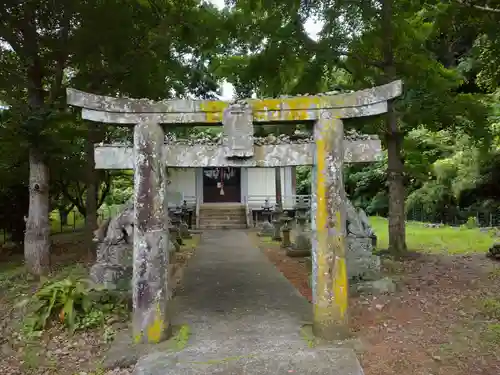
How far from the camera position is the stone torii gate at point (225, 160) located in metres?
5.70

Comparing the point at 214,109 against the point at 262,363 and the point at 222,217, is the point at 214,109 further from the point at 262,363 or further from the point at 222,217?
the point at 222,217

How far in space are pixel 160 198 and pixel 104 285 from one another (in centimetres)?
246

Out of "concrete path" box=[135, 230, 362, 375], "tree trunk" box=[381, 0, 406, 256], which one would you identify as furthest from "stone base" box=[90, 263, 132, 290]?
"tree trunk" box=[381, 0, 406, 256]

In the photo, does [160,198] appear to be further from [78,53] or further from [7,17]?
[7,17]

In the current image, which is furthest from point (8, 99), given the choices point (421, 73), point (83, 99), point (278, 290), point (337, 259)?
point (421, 73)

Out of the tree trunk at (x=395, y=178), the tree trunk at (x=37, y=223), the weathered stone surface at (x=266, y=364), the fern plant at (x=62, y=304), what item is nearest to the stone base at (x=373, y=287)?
the weathered stone surface at (x=266, y=364)

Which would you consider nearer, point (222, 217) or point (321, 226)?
point (321, 226)

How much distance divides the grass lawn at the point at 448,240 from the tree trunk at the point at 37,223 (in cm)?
976

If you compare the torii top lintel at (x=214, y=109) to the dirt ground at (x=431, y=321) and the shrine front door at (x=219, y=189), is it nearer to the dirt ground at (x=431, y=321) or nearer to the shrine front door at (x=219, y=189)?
the dirt ground at (x=431, y=321)

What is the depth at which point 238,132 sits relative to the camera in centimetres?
571

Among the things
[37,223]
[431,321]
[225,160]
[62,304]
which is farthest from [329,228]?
[37,223]

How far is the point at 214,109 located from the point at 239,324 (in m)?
3.14

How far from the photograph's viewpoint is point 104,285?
7.26 m

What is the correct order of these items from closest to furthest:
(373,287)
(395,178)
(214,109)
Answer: (214,109) → (373,287) → (395,178)
